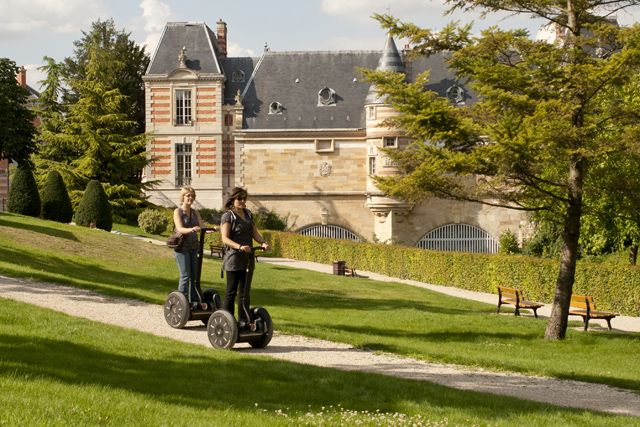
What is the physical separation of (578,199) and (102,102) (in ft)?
92.8

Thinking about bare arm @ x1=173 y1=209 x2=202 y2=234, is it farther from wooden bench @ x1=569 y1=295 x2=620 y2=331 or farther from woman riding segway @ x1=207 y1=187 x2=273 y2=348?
wooden bench @ x1=569 y1=295 x2=620 y2=331

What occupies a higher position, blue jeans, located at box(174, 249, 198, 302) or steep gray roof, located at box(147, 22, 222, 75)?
steep gray roof, located at box(147, 22, 222, 75)

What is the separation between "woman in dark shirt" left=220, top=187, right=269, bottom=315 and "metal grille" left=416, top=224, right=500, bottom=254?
28.2 metres

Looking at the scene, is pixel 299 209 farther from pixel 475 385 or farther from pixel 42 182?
pixel 475 385

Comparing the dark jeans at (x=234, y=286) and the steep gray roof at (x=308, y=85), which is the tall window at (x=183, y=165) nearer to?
the steep gray roof at (x=308, y=85)

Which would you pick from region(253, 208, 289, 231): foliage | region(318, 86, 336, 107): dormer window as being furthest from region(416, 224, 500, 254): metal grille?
region(318, 86, 336, 107): dormer window

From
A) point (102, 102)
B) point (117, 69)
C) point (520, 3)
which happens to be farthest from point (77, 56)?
point (520, 3)

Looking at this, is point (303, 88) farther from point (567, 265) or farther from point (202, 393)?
point (202, 393)

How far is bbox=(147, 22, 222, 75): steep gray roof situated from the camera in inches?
1417

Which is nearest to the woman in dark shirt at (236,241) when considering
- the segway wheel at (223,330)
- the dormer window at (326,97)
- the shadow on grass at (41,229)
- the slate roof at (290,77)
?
the segway wheel at (223,330)

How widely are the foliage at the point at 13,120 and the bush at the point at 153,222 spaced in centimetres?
917

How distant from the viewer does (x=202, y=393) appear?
572 cm

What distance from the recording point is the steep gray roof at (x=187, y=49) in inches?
1417

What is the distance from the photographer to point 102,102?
3425 cm
